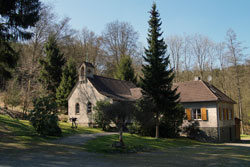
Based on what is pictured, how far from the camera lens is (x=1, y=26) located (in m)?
14.3

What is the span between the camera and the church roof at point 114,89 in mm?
30967

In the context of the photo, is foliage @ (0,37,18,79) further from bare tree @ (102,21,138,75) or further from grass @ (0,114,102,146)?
bare tree @ (102,21,138,75)

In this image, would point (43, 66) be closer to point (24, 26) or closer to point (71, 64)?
point (71, 64)

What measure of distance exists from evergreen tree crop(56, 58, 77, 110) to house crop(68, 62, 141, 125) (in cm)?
354

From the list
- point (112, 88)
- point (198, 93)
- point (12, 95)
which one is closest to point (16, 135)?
point (12, 95)

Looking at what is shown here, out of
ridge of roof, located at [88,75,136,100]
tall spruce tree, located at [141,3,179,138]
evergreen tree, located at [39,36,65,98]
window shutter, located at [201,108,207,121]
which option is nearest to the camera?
tall spruce tree, located at [141,3,179,138]

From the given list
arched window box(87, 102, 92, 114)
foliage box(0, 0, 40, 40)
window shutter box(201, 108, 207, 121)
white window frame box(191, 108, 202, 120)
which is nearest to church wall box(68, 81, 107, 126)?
arched window box(87, 102, 92, 114)

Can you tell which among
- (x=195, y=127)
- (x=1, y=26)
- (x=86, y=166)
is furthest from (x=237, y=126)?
(x=1, y=26)

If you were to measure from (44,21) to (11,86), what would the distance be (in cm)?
1392

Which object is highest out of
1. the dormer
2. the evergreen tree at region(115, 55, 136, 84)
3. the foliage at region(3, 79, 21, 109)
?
the evergreen tree at region(115, 55, 136, 84)

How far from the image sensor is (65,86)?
1460 inches

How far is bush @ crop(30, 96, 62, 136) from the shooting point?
17734mm

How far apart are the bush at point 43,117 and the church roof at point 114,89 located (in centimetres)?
1185

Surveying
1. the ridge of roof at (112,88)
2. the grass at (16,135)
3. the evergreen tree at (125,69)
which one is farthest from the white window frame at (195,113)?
the evergreen tree at (125,69)
